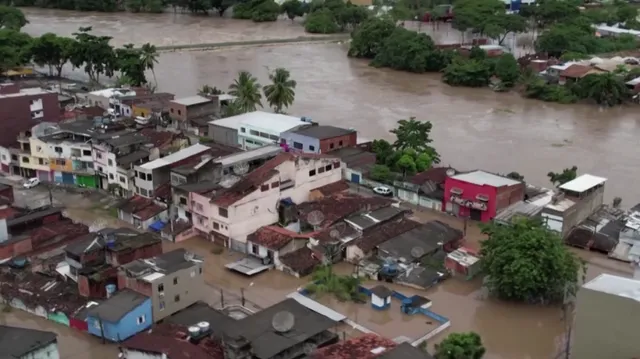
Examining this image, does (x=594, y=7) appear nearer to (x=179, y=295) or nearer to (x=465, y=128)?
(x=465, y=128)

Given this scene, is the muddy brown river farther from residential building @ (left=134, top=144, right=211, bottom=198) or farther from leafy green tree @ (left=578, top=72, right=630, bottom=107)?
residential building @ (left=134, top=144, right=211, bottom=198)

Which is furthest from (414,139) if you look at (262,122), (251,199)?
(251,199)

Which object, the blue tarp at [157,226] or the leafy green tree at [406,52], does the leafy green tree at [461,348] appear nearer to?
the blue tarp at [157,226]

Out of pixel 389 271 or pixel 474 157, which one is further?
pixel 474 157

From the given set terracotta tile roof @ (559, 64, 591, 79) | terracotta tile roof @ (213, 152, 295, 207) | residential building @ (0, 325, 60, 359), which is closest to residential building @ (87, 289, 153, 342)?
residential building @ (0, 325, 60, 359)

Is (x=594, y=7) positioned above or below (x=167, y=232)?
above

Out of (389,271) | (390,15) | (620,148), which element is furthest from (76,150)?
(390,15)
